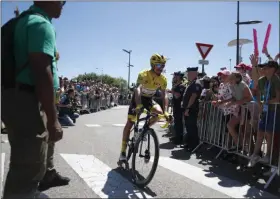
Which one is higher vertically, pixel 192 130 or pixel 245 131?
pixel 245 131

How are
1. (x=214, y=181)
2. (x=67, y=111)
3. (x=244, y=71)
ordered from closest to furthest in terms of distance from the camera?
(x=214, y=181)
(x=244, y=71)
(x=67, y=111)

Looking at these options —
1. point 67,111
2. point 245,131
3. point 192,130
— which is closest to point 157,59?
point 245,131

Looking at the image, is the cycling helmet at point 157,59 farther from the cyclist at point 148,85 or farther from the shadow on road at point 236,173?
the shadow on road at point 236,173

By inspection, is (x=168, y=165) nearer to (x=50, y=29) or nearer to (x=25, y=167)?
(x=25, y=167)

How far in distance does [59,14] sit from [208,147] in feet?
18.5

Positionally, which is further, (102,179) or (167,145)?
(167,145)

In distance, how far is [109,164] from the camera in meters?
5.81

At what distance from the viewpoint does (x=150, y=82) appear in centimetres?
535

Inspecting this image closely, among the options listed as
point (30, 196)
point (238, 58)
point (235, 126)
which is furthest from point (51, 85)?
point (238, 58)

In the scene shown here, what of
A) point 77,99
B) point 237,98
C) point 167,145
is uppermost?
point 237,98

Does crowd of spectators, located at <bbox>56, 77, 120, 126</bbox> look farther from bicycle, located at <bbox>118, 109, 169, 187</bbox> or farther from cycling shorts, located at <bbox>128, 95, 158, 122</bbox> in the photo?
bicycle, located at <bbox>118, 109, 169, 187</bbox>

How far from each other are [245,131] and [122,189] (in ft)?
9.45

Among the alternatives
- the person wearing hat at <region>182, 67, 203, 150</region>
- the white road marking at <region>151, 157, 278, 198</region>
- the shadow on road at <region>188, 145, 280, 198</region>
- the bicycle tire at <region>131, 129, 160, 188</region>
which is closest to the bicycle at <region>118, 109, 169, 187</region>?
the bicycle tire at <region>131, 129, 160, 188</region>

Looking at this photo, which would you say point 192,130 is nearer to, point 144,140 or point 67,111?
point 144,140
